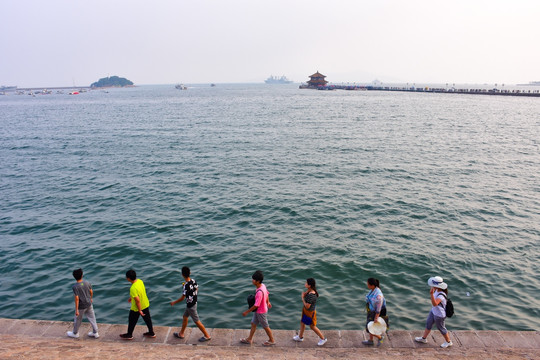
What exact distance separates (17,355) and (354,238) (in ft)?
48.9

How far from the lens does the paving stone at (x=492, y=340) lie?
31.7 feet

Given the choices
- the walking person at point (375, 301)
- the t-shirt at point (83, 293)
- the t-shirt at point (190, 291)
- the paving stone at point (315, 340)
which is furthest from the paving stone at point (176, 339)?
the walking person at point (375, 301)

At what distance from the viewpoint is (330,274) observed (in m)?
15.8

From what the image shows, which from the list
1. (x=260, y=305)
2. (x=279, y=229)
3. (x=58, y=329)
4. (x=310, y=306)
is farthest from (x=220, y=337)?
(x=279, y=229)

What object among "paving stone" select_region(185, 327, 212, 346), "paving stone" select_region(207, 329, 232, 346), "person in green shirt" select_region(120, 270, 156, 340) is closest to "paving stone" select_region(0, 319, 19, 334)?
"person in green shirt" select_region(120, 270, 156, 340)

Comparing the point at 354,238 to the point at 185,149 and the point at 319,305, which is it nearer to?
the point at 319,305

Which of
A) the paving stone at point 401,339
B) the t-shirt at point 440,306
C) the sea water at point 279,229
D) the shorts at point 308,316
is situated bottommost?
the sea water at point 279,229

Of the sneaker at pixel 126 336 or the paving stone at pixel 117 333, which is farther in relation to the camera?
the paving stone at pixel 117 333

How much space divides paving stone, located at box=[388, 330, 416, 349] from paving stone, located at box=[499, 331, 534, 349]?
258cm

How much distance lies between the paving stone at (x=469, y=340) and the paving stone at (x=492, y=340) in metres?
0.13

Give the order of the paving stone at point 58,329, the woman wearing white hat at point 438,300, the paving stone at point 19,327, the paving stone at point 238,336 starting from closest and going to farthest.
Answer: the woman wearing white hat at point 438,300 → the paving stone at point 238,336 → the paving stone at point 58,329 → the paving stone at point 19,327

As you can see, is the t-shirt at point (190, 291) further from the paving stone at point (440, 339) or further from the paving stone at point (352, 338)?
the paving stone at point (440, 339)

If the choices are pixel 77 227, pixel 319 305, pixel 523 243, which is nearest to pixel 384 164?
pixel 523 243

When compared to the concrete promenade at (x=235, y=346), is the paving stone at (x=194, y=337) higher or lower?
lower
